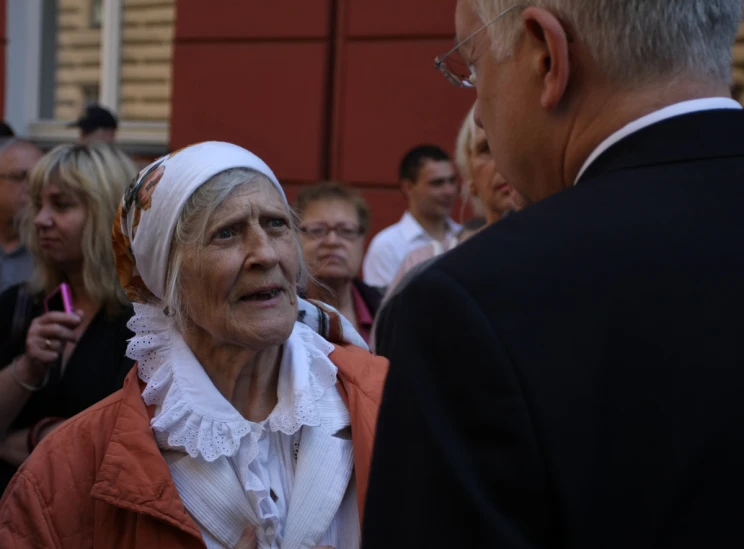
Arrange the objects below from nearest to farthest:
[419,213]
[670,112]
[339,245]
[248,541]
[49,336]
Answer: [670,112] < [248,541] < [49,336] < [339,245] < [419,213]

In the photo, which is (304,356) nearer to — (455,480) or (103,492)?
(103,492)

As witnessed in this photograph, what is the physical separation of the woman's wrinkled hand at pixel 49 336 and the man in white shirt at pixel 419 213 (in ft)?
10.7

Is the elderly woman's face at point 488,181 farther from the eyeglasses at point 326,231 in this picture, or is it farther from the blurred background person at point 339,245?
the eyeglasses at point 326,231

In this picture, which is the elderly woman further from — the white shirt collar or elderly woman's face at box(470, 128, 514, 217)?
the white shirt collar

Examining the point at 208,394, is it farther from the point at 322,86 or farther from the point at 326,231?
the point at 322,86

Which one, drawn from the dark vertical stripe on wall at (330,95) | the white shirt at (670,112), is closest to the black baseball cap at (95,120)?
the dark vertical stripe on wall at (330,95)

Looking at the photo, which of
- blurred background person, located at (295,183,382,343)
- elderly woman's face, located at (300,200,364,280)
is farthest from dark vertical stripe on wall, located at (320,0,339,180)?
elderly woman's face, located at (300,200,364,280)

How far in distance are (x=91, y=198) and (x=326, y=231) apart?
51.7 inches

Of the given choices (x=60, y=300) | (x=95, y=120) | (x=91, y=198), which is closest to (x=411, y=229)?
(x=95, y=120)

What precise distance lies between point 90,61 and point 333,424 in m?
8.76

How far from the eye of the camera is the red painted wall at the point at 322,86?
23.0 feet

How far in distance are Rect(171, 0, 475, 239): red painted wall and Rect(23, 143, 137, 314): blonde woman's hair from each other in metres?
3.79

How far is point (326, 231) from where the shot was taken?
446 centimetres

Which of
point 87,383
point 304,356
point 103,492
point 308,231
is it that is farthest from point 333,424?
point 308,231
